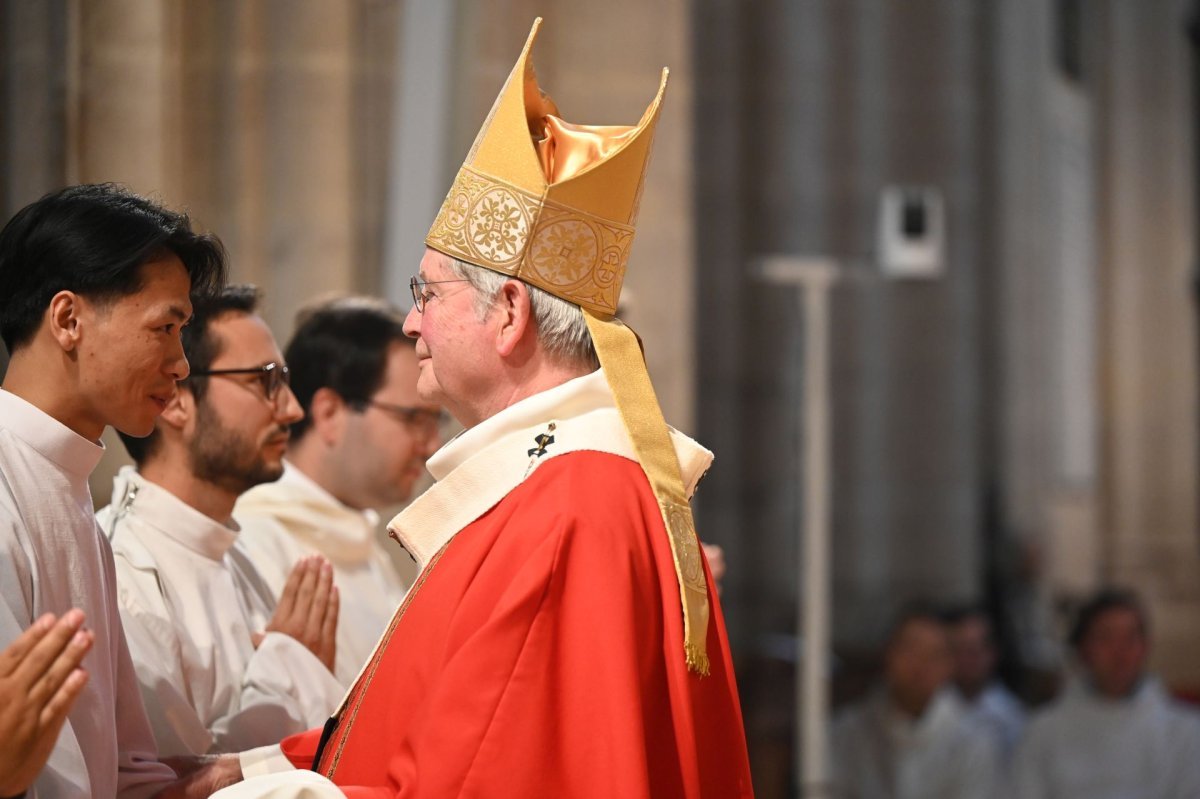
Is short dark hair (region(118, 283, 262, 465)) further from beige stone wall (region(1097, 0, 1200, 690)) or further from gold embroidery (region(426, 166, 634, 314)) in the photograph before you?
beige stone wall (region(1097, 0, 1200, 690))

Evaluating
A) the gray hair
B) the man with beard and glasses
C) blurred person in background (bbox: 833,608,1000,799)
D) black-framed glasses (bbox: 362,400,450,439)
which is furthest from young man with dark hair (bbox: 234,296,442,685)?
blurred person in background (bbox: 833,608,1000,799)

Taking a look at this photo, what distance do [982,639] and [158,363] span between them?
746 centimetres

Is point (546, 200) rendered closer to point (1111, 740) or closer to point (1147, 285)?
point (1111, 740)

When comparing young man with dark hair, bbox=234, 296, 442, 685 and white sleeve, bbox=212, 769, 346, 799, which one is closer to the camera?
white sleeve, bbox=212, 769, 346, 799

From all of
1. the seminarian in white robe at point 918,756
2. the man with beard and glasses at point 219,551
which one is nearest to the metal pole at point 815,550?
the seminarian in white robe at point 918,756

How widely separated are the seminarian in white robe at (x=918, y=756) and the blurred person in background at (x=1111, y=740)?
25 centimetres

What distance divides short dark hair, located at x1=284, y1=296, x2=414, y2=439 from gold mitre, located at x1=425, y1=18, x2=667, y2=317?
4.67ft

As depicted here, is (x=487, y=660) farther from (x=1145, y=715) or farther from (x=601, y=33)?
(x=1145, y=715)

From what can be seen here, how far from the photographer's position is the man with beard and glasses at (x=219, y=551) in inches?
122

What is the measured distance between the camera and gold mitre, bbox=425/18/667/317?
254 centimetres

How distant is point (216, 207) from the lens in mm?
5039

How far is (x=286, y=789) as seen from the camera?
220 cm

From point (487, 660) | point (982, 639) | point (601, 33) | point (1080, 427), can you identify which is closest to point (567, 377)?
point (487, 660)

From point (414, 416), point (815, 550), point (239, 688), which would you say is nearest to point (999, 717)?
point (815, 550)
